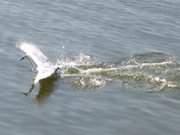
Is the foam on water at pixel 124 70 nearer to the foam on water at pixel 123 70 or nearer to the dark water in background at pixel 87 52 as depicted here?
the foam on water at pixel 123 70

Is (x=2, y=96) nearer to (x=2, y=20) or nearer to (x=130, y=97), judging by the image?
(x=130, y=97)

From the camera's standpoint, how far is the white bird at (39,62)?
26156 millimetres

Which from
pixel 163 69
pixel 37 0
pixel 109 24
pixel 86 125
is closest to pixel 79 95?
pixel 86 125

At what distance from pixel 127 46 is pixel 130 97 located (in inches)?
217

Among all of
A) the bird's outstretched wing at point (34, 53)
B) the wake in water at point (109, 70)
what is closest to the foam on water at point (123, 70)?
the wake in water at point (109, 70)

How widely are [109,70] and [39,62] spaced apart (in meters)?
3.18

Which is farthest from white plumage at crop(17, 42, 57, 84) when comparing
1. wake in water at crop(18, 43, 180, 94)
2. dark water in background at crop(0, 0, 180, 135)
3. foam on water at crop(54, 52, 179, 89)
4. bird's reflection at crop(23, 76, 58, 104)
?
foam on water at crop(54, 52, 179, 89)

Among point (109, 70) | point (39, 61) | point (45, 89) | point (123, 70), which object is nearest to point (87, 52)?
point (109, 70)

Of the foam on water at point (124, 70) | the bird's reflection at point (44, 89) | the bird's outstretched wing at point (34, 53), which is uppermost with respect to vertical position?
the bird's outstretched wing at point (34, 53)

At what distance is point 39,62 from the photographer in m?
27.4

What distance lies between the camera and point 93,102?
81.3 ft

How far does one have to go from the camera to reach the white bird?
1030 inches

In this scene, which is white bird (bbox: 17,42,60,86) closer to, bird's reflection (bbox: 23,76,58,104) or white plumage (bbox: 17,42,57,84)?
white plumage (bbox: 17,42,57,84)

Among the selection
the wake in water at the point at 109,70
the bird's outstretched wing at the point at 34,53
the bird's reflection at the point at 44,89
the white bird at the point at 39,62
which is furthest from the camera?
the bird's outstretched wing at the point at 34,53
